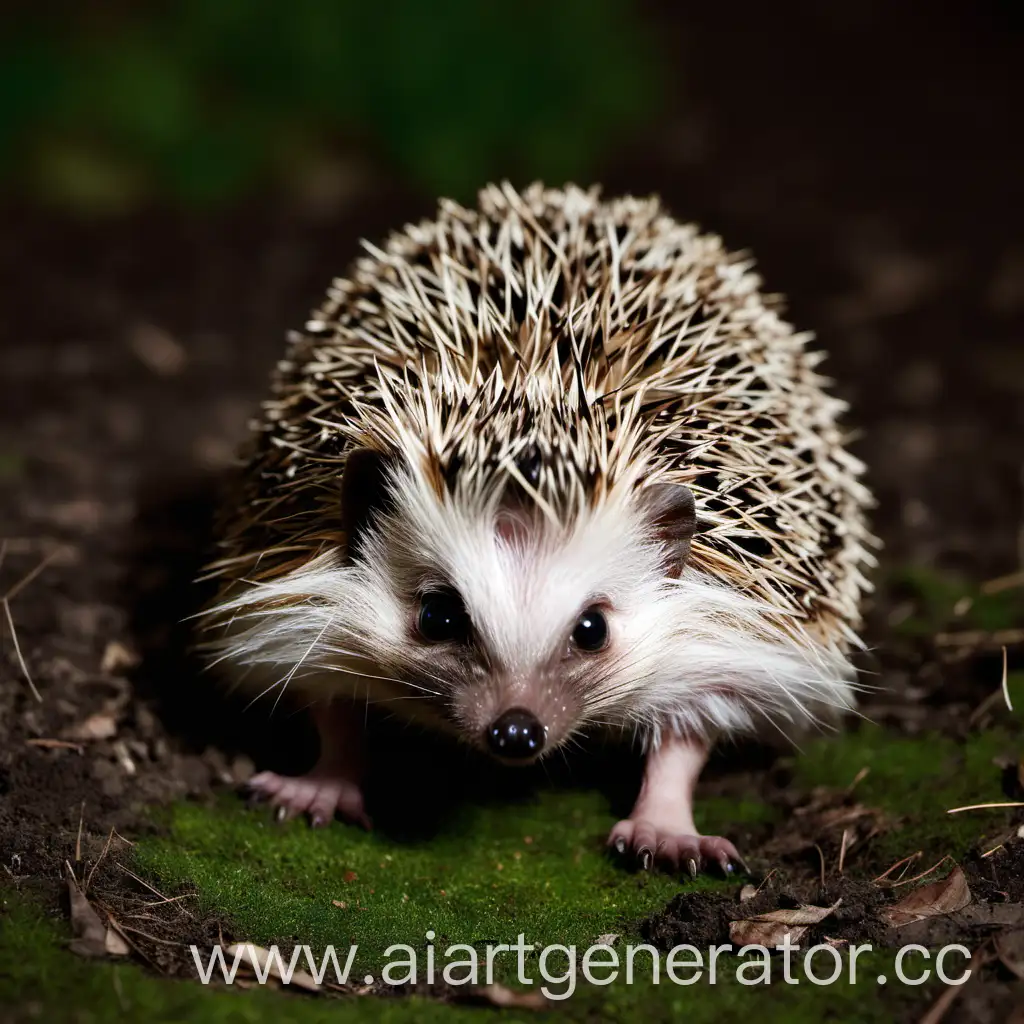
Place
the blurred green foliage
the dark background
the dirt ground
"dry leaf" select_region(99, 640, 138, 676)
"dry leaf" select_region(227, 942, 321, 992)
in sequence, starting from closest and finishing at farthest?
"dry leaf" select_region(227, 942, 321, 992)
the dirt ground
"dry leaf" select_region(99, 640, 138, 676)
the dark background
the blurred green foliage

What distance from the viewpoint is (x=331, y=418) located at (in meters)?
2.85

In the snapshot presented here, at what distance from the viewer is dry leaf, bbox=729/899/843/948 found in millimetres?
2371

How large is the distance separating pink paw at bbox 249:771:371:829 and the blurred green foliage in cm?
415

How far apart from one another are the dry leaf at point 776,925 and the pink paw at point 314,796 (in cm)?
90

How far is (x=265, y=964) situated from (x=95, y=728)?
3.19 ft

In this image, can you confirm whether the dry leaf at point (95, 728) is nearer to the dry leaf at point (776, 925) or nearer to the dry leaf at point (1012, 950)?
the dry leaf at point (776, 925)

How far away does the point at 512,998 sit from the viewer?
2.18 metres

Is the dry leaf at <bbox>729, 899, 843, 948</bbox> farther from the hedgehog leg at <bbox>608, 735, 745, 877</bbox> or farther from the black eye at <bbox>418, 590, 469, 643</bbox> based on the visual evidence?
the black eye at <bbox>418, 590, 469, 643</bbox>

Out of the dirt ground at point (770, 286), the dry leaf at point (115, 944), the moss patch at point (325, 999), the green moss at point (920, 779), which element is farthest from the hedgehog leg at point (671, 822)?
the dry leaf at point (115, 944)

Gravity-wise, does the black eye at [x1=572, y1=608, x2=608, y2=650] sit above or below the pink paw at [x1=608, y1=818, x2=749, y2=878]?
above

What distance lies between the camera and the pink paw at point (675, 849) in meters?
2.69

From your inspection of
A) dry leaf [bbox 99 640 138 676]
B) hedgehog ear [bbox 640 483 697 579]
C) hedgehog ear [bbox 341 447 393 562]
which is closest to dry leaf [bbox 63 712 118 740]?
dry leaf [bbox 99 640 138 676]

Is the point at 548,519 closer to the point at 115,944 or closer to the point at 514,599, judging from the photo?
the point at 514,599

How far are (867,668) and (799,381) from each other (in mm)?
850
